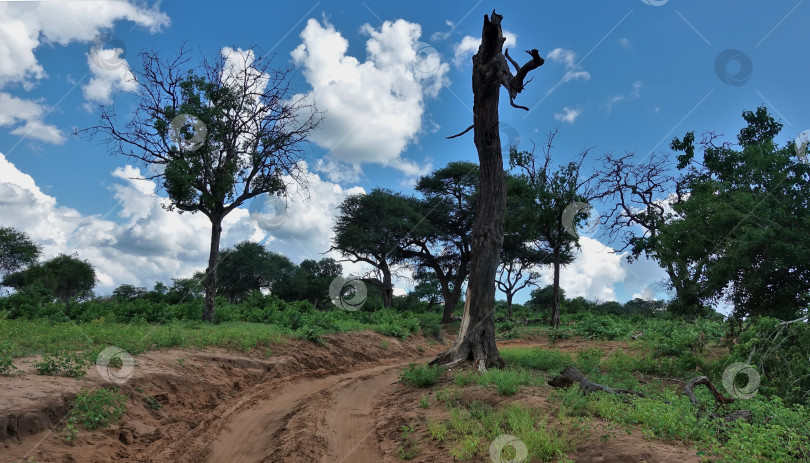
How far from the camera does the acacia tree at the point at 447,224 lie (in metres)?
31.4

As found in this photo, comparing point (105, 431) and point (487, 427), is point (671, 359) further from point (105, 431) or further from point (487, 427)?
point (105, 431)

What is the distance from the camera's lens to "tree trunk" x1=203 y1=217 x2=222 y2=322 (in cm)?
1792

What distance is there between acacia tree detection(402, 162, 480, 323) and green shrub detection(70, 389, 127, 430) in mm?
23952

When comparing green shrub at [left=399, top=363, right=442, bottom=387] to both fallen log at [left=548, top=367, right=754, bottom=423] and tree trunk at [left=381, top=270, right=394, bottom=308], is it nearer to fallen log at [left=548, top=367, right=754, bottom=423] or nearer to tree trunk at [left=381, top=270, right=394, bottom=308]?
fallen log at [left=548, top=367, right=754, bottom=423]

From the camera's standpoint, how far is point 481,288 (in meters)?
12.3

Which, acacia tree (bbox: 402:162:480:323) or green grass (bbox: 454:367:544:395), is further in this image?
acacia tree (bbox: 402:162:480:323)

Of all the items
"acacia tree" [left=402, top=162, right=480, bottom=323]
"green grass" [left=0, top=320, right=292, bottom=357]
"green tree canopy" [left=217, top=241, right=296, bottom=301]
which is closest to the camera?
"green grass" [left=0, top=320, right=292, bottom=357]

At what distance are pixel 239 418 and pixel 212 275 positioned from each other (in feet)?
33.7

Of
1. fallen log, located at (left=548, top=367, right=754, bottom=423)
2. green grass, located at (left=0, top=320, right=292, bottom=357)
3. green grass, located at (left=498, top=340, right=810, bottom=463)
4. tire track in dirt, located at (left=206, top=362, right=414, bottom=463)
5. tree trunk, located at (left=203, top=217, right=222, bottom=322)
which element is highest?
tree trunk, located at (left=203, top=217, right=222, bottom=322)

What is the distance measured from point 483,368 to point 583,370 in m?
2.89

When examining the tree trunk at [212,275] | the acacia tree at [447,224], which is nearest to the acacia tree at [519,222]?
the acacia tree at [447,224]

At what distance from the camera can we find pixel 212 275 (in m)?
18.0

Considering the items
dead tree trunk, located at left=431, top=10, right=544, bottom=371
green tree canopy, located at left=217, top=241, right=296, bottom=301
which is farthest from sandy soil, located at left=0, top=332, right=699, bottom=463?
green tree canopy, located at left=217, top=241, right=296, bottom=301

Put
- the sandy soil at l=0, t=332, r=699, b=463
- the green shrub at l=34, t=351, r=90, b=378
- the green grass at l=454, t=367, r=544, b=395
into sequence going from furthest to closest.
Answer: the green grass at l=454, t=367, r=544, b=395 < the green shrub at l=34, t=351, r=90, b=378 < the sandy soil at l=0, t=332, r=699, b=463
